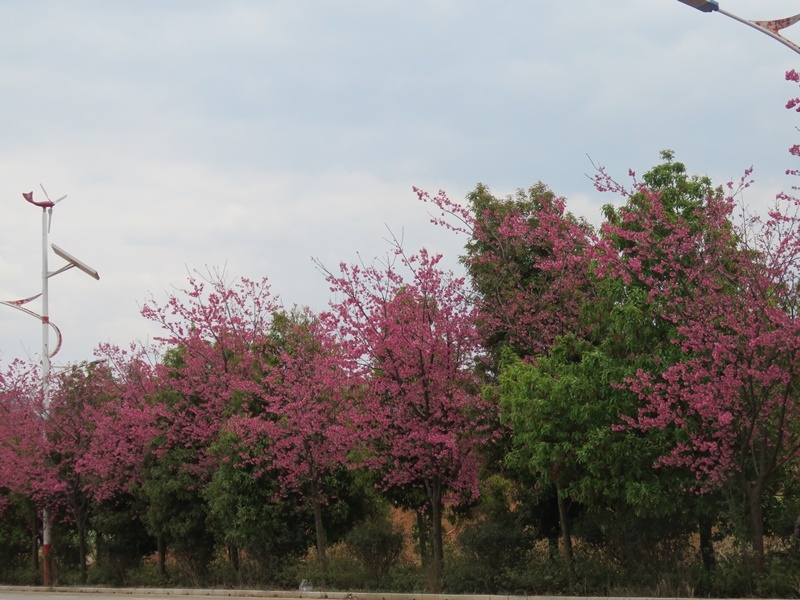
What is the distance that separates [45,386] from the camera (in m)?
33.1

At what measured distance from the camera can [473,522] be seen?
928 inches

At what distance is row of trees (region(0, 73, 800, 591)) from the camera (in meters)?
15.8

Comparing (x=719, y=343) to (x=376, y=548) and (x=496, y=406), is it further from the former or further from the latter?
(x=376, y=548)

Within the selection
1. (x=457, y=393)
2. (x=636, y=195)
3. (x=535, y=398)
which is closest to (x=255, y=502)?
(x=457, y=393)

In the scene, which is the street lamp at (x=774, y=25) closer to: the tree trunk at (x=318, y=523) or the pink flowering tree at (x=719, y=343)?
the pink flowering tree at (x=719, y=343)

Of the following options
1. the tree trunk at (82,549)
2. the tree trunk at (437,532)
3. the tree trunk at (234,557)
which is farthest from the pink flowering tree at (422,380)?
the tree trunk at (82,549)

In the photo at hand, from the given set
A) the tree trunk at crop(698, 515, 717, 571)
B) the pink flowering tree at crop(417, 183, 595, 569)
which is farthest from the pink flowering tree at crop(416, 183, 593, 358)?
the tree trunk at crop(698, 515, 717, 571)

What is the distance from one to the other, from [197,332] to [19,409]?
427 inches

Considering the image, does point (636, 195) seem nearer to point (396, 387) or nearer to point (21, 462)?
point (396, 387)

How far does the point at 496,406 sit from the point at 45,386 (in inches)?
749

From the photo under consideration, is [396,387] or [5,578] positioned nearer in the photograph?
[396,387]

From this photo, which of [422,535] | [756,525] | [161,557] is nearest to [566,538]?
[756,525]

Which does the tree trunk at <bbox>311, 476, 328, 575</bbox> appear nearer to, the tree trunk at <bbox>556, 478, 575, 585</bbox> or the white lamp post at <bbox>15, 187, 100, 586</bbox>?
the tree trunk at <bbox>556, 478, 575, 585</bbox>

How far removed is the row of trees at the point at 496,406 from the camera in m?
15.8
